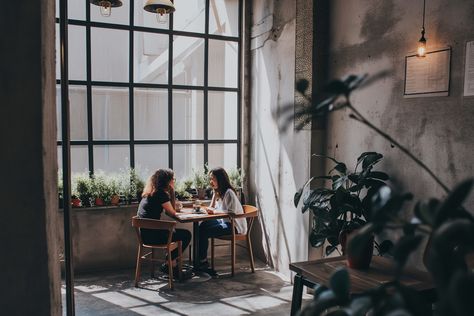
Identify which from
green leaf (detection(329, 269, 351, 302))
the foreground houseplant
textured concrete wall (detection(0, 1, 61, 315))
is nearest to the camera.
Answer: the foreground houseplant

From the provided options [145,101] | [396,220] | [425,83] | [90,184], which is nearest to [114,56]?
[145,101]

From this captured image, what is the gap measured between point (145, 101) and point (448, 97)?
12.6ft

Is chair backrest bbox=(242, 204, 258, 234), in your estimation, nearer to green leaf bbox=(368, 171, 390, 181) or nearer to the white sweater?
the white sweater

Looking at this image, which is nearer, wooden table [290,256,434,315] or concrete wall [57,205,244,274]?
wooden table [290,256,434,315]

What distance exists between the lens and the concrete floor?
440 cm

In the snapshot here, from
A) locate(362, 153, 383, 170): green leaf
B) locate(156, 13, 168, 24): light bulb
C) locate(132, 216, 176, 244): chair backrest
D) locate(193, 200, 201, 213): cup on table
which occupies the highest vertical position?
locate(156, 13, 168, 24): light bulb

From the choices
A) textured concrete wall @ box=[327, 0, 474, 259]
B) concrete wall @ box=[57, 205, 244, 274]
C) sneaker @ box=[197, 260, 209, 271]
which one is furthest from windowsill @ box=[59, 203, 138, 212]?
textured concrete wall @ box=[327, 0, 474, 259]

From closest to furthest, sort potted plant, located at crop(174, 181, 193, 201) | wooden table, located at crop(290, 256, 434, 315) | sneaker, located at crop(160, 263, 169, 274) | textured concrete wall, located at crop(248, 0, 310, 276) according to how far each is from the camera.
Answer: wooden table, located at crop(290, 256, 434, 315) < textured concrete wall, located at crop(248, 0, 310, 276) < sneaker, located at crop(160, 263, 169, 274) < potted plant, located at crop(174, 181, 193, 201)

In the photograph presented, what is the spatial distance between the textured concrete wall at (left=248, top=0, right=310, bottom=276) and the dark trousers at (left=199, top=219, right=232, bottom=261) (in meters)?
0.68

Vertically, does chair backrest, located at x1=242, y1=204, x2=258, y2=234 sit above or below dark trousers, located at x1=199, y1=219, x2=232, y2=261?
above

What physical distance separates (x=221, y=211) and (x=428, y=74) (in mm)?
2842

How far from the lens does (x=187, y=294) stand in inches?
190

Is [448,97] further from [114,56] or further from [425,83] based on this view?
[114,56]

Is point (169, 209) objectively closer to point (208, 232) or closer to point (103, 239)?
point (208, 232)
